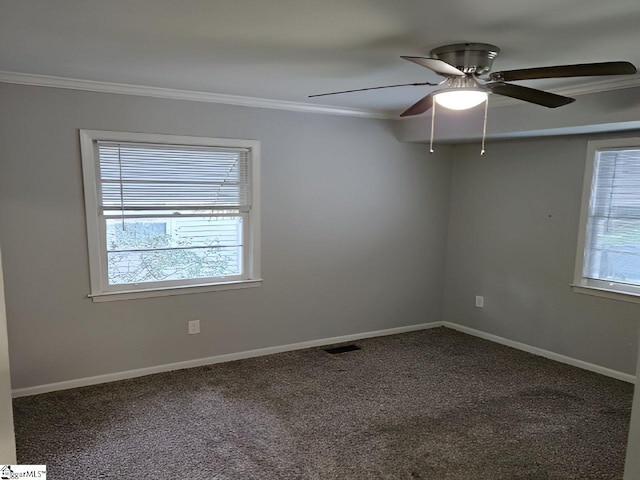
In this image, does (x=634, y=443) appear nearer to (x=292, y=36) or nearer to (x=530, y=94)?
(x=530, y=94)

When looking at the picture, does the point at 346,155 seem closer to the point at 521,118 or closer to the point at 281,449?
the point at 521,118

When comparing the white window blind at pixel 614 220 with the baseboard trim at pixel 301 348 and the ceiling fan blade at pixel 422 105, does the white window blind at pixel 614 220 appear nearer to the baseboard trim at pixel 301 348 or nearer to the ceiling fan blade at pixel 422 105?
the baseboard trim at pixel 301 348

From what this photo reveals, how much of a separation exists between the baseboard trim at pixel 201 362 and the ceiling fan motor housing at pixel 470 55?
2.95 metres

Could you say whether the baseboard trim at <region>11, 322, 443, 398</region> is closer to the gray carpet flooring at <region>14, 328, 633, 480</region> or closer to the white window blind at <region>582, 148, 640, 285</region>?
the gray carpet flooring at <region>14, 328, 633, 480</region>

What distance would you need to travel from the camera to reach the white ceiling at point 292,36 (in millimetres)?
1851

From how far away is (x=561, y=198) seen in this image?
4.16 m

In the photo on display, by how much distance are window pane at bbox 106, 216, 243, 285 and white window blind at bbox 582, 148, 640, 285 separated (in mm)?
3075

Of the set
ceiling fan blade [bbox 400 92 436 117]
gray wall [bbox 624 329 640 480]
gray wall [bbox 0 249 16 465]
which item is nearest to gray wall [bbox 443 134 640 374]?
ceiling fan blade [bbox 400 92 436 117]

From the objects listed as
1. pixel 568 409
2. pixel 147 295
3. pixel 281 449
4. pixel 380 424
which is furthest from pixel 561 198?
pixel 147 295

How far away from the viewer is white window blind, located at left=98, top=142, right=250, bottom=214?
3.52 metres

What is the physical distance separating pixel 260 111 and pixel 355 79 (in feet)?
3.77

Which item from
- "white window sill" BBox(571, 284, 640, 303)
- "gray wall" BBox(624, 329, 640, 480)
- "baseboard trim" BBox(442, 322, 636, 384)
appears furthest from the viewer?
"baseboard trim" BBox(442, 322, 636, 384)

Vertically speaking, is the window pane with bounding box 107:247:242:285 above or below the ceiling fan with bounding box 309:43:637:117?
below

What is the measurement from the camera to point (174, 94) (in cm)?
359
